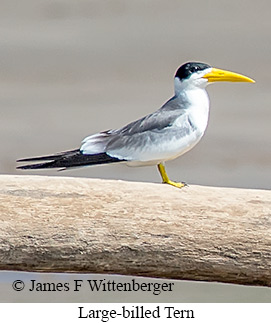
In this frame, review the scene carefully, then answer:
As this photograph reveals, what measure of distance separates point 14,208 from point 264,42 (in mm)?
4322

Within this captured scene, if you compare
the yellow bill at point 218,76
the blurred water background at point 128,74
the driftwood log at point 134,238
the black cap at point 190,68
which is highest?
Answer: the blurred water background at point 128,74

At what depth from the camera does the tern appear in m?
2.89

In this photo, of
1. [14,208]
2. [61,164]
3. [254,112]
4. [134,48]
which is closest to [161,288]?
[61,164]

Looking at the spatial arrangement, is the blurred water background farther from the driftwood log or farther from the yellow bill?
the driftwood log

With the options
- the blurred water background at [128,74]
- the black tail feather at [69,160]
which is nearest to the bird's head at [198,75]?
the black tail feather at [69,160]

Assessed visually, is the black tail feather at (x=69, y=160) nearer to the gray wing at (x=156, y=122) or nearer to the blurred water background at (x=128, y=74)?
the gray wing at (x=156, y=122)

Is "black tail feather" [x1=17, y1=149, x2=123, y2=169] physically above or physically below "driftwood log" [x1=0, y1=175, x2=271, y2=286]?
above

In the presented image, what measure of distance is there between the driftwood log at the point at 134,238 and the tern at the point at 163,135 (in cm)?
30

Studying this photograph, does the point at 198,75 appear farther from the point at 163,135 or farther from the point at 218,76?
the point at 163,135

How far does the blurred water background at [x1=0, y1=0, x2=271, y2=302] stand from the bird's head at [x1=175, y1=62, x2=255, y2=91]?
1.96 metres

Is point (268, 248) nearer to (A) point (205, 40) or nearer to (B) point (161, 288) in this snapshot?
(B) point (161, 288)

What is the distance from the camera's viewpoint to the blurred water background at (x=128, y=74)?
5.46 metres

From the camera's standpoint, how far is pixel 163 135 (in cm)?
296

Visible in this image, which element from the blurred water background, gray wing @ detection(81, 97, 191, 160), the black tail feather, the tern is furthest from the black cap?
the blurred water background
